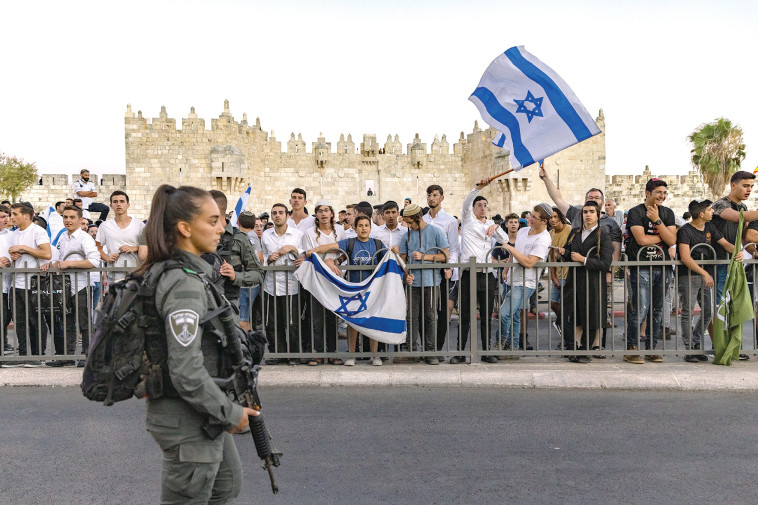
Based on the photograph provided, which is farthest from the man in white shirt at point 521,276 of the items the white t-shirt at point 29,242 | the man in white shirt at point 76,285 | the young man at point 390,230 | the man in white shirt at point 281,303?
the white t-shirt at point 29,242

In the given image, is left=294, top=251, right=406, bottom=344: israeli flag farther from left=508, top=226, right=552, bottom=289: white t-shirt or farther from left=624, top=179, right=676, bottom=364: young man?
left=624, top=179, right=676, bottom=364: young man

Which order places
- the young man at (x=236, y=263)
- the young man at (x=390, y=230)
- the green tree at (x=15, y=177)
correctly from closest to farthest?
the young man at (x=236, y=263)
the young man at (x=390, y=230)
the green tree at (x=15, y=177)

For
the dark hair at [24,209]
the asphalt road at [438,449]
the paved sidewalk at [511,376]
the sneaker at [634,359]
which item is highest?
the dark hair at [24,209]

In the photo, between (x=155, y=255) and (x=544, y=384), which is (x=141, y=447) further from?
(x=544, y=384)

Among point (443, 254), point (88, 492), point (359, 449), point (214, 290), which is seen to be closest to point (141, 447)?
point (88, 492)

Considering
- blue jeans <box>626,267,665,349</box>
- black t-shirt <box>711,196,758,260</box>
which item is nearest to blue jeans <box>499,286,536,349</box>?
blue jeans <box>626,267,665,349</box>

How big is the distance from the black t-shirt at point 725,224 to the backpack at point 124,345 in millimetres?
6931

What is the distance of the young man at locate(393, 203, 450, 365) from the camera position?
23.7 ft

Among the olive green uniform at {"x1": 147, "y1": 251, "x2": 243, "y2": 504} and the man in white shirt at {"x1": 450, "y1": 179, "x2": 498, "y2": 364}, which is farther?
the man in white shirt at {"x1": 450, "y1": 179, "x2": 498, "y2": 364}

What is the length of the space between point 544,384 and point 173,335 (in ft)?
15.9

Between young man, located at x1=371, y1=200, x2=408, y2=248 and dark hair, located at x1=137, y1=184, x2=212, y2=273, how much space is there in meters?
5.38

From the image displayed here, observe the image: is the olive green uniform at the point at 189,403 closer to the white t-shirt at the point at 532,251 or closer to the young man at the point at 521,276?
the young man at the point at 521,276

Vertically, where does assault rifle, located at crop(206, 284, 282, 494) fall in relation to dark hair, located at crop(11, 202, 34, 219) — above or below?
below

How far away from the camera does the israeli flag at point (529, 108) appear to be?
6.86m
